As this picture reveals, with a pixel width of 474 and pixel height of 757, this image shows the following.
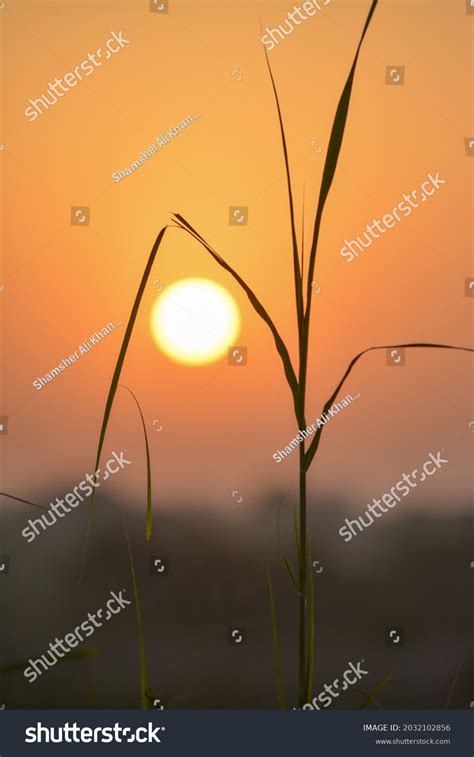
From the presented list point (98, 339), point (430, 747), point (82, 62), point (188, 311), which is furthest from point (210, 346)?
point (430, 747)

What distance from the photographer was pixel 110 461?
1.66 metres

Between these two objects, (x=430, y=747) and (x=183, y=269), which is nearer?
(x=430, y=747)

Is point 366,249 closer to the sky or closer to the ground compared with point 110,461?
closer to the sky

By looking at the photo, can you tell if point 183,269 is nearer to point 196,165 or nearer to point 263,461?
point 196,165

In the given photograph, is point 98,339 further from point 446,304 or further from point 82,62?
point 446,304

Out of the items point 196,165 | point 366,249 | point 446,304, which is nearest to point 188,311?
point 196,165

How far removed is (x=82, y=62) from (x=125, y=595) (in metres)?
1.31

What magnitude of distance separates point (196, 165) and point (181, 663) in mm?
1221

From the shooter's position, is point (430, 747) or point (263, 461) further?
point (263, 461)

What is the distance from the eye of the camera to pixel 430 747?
1417 millimetres

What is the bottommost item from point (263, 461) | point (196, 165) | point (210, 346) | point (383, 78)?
point (263, 461)

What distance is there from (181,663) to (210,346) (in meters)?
0.78

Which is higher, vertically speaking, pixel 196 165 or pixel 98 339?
pixel 196 165

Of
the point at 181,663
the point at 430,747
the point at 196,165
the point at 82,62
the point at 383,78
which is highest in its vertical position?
the point at 82,62
